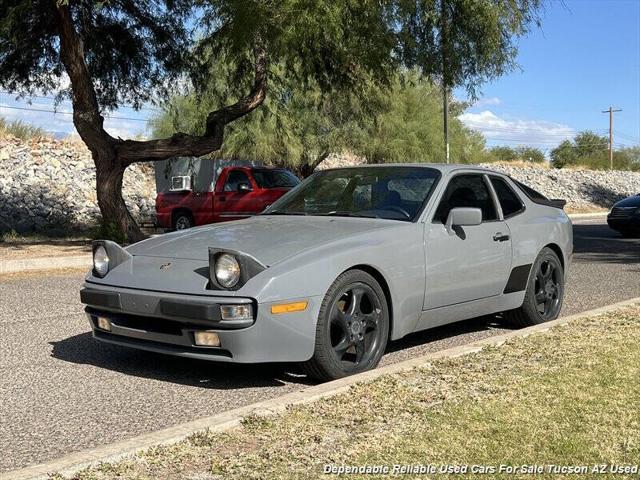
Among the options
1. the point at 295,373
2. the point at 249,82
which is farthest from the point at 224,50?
the point at 295,373

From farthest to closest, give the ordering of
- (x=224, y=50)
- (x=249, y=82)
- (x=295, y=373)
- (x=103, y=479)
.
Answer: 1. (x=249, y=82)
2. (x=224, y=50)
3. (x=295, y=373)
4. (x=103, y=479)

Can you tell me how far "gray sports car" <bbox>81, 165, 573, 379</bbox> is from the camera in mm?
4930

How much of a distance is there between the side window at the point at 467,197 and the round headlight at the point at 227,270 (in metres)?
1.89

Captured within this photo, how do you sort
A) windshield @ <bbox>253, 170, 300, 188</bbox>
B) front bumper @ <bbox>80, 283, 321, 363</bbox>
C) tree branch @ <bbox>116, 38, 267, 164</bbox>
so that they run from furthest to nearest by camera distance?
1. windshield @ <bbox>253, 170, 300, 188</bbox>
2. tree branch @ <bbox>116, 38, 267, 164</bbox>
3. front bumper @ <bbox>80, 283, 321, 363</bbox>

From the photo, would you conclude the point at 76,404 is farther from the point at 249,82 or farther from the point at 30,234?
the point at 30,234

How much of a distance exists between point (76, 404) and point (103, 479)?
1.55m

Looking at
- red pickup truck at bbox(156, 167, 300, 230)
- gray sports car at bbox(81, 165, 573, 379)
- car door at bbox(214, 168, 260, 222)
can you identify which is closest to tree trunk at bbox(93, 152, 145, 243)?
red pickup truck at bbox(156, 167, 300, 230)

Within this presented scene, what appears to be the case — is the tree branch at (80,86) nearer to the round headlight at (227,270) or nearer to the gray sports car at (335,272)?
the gray sports car at (335,272)

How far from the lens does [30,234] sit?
70.1ft

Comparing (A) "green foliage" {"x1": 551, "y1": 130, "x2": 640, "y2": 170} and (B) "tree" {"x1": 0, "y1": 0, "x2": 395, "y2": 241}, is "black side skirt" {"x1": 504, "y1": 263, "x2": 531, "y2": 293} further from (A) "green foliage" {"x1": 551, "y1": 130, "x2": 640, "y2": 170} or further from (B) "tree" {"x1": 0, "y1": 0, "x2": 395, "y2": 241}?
(A) "green foliage" {"x1": 551, "y1": 130, "x2": 640, "y2": 170}

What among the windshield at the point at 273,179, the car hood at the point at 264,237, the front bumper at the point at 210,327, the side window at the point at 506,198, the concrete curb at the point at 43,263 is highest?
the windshield at the point at 273,179

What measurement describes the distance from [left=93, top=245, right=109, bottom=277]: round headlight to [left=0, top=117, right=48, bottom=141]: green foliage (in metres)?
30.3

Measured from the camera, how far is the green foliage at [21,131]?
34531mm

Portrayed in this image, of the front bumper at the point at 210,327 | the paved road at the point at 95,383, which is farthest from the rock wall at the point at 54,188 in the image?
the front bumper at the point at 210,327
